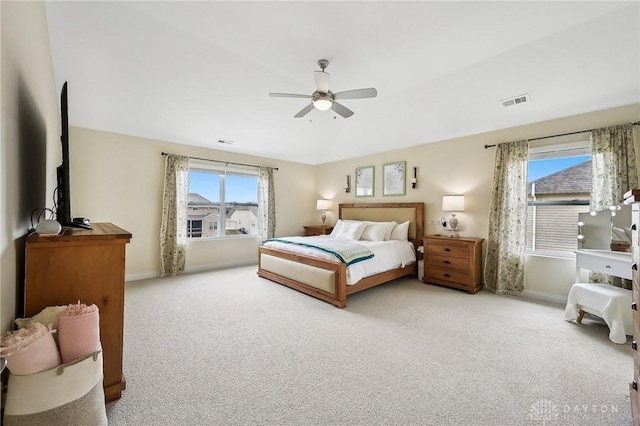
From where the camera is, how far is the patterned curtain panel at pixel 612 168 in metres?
2.96

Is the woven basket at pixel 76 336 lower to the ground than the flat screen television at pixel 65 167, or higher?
lower

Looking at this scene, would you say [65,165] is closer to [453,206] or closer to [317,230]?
[453,206]

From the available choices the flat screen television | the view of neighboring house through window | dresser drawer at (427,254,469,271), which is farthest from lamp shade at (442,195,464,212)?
the flat screen television

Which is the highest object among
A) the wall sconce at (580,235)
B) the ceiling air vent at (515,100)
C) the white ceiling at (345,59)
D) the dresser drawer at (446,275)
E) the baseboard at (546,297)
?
the white ceiling at (345,59)

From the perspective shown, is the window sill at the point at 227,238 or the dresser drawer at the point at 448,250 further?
the window sill at the point at 227,238

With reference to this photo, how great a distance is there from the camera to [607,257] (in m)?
2.70

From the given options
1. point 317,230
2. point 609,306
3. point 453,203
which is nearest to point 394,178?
point 453,203

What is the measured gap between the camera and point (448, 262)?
4.13m

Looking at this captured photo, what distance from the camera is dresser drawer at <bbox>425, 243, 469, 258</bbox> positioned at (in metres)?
3.97

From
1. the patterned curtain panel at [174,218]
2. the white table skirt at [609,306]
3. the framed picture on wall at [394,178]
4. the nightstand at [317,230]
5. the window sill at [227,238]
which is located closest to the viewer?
the white table skirt at [609,306]

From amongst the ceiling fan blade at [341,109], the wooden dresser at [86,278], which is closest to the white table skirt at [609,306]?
the ceiling fan blade at [341,109]

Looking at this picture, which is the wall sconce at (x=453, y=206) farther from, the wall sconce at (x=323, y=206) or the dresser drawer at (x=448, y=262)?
the wall sconce at (x=323, y=206)

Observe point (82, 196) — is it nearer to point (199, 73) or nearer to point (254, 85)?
point (199, 73)

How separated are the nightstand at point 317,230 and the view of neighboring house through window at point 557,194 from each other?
3688 millimetres
